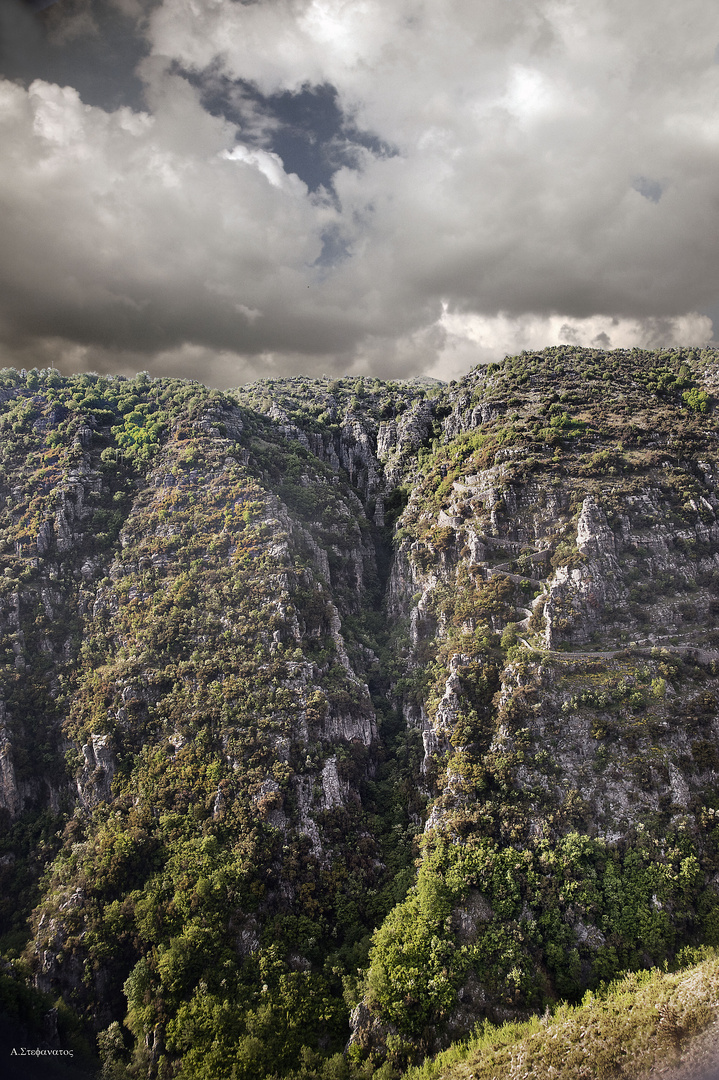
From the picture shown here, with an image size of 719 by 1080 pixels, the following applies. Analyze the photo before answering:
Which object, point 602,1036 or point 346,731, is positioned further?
point 346,731

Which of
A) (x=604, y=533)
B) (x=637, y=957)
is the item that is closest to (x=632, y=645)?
(x=604, y=533)

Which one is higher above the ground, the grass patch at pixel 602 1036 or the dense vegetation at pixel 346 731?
the dense vegetation at pixel 346 731

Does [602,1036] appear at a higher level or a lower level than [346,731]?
lower

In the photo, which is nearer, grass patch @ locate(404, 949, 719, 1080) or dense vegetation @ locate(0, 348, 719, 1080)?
grass patch @ locate(404, 949, 719, 1080)

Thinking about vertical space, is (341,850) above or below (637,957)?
above

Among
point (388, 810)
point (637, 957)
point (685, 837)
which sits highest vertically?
point (388, 810)

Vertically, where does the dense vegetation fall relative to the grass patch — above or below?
above

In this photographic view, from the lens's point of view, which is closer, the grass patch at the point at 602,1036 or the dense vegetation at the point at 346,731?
the grass patch at the point at 602,1036

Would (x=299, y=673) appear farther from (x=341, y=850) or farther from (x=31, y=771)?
(x=31, y=771)
